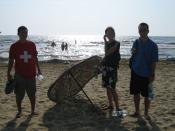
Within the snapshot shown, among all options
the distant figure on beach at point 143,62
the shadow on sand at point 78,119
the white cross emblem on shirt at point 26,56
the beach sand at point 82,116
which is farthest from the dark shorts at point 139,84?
the white cross emblem on shirt at point 26,56

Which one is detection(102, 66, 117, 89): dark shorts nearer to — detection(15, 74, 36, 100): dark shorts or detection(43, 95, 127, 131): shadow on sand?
detection(43, 95, 127, 131): shadow on sand

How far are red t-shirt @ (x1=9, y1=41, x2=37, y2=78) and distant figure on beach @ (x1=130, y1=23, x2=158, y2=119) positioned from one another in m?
1.99

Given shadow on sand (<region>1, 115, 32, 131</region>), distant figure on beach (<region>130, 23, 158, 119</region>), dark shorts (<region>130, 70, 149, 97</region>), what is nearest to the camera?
shadow on sand (<region>1, 115, 32, 131</region>)

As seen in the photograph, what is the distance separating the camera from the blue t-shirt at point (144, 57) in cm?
676

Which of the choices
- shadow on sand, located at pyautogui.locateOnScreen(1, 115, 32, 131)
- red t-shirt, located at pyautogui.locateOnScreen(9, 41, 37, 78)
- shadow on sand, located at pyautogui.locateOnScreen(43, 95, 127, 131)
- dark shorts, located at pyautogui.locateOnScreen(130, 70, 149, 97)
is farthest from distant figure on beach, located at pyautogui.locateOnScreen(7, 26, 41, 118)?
dark shorts, located at pyautogui.locateOnScreen(130, 70, 149, 97)

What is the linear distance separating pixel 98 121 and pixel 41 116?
1229 millimetres

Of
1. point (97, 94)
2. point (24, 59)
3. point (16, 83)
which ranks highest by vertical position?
point (24, 59)

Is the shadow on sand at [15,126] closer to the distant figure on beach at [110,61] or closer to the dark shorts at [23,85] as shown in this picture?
the dark shorts at [23,85]

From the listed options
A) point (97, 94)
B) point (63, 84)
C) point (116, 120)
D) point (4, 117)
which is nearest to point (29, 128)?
point (4, 117)

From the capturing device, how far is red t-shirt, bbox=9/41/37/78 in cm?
711

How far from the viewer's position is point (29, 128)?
21.2 ft

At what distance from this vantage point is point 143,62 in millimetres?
6859

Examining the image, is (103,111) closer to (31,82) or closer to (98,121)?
(98,121)

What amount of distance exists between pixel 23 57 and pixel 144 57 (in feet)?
7.64
